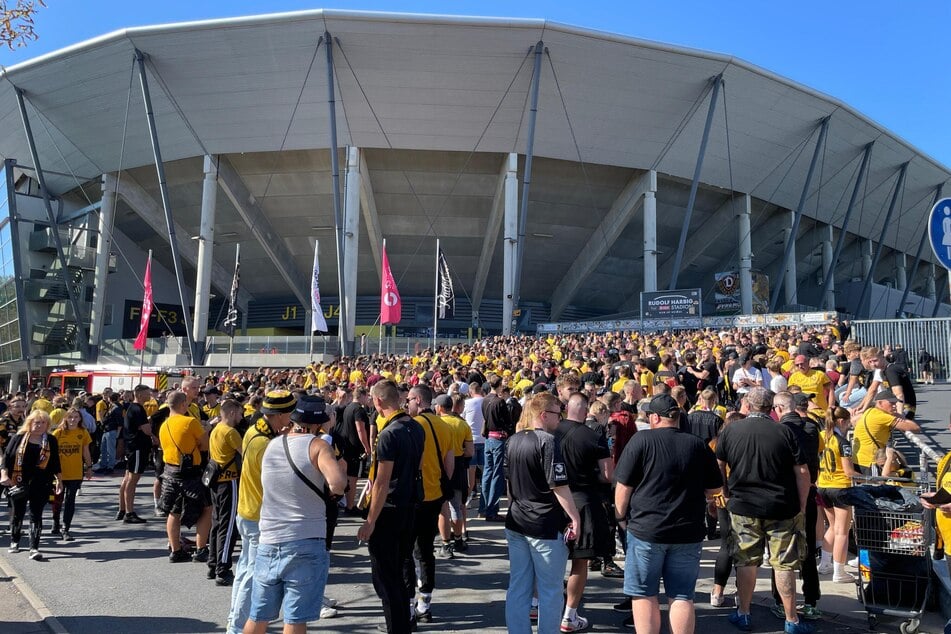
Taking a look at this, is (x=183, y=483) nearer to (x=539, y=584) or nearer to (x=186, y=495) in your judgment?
(x=186, y=495)

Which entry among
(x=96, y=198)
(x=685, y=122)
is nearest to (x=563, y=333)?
(x=685, y=122)

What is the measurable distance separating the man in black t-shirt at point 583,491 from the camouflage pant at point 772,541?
955 millimetres

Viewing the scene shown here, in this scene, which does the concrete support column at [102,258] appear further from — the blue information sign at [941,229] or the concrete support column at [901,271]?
the concrete support column at [901,271]

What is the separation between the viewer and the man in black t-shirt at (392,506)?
4.18 m

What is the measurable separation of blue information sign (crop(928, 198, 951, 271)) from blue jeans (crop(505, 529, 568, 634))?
10.6 feet

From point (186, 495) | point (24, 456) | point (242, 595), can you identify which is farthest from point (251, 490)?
point (24, 456)

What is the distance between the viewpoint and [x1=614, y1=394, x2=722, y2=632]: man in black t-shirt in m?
3.94

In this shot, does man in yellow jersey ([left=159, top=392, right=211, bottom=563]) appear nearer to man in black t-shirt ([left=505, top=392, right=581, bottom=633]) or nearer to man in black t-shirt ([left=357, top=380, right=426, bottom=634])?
man in black t-shirt ([left=357, top=380, right=426, bottom=634])

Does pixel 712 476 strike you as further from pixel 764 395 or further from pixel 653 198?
pixel 653 198

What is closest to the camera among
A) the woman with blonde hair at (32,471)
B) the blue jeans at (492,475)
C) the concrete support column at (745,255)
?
the woman with blonde hair at (32,471)

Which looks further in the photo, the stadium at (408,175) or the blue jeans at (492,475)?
the stadium at (408,175)

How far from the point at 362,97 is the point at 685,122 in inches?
587

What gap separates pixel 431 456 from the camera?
5.04 meters

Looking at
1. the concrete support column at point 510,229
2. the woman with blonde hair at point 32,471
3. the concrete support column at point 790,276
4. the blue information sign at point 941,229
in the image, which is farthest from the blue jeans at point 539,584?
the concrete support column at point 790,276
